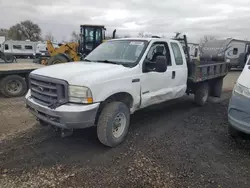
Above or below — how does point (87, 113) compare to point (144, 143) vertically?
above

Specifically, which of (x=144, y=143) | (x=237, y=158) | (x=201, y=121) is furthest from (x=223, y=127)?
(x=144, y=143)

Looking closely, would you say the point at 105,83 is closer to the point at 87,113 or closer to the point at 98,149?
the point at 87,113

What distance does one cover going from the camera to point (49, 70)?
3768mm

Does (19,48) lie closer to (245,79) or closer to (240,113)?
(245,79)

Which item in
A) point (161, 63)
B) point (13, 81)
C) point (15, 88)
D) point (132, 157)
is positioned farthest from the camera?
point (15, 88)

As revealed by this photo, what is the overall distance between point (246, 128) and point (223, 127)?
5.20 ft

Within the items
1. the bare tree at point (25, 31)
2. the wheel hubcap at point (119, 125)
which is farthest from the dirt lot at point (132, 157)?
A: the bare tree at point (25, 31)

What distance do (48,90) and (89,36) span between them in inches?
448

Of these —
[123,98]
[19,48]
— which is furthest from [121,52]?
[19,48]

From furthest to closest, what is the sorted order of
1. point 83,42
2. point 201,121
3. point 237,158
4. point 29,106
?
point 83,42
point 201,121
point 29,106
point 237,158

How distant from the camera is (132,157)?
→ 11.9 feet

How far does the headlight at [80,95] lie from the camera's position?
3.21m

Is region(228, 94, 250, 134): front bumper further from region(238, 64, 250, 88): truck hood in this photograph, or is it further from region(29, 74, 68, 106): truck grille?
region(29, 74, 68, 106): truck grille

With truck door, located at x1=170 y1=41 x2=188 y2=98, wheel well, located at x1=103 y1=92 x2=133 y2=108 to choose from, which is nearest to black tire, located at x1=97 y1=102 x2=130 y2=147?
wheel well, located at x1=103 y1=92 x2=133 y2=108
